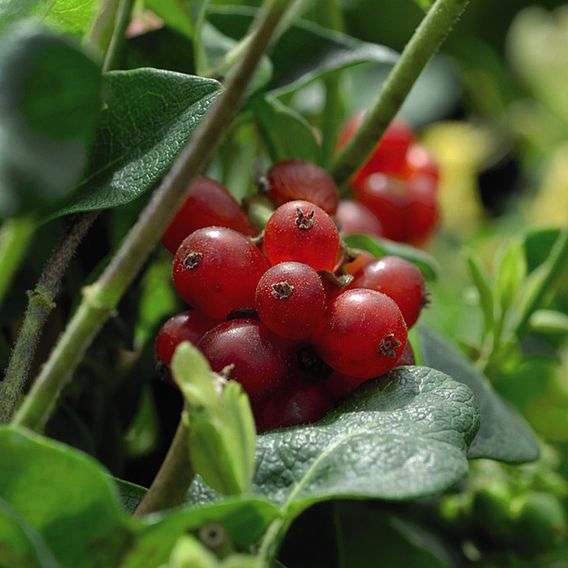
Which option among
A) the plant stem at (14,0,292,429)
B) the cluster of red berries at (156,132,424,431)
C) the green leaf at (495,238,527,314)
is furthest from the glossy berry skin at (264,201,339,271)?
Result: the green leaf at (495,238,527,314)

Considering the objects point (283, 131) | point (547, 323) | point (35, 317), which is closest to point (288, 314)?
point (35, 317)

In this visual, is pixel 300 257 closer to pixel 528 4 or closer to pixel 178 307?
pixel 178 307

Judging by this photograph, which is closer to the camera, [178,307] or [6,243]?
[6,243]

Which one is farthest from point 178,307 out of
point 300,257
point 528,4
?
point 528,4

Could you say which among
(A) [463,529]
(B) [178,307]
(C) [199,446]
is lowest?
(A) [463,529]

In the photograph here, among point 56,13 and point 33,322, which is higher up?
point 56,13

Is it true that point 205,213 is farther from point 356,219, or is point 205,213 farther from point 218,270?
point 356,219

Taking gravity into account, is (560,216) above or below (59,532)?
below
